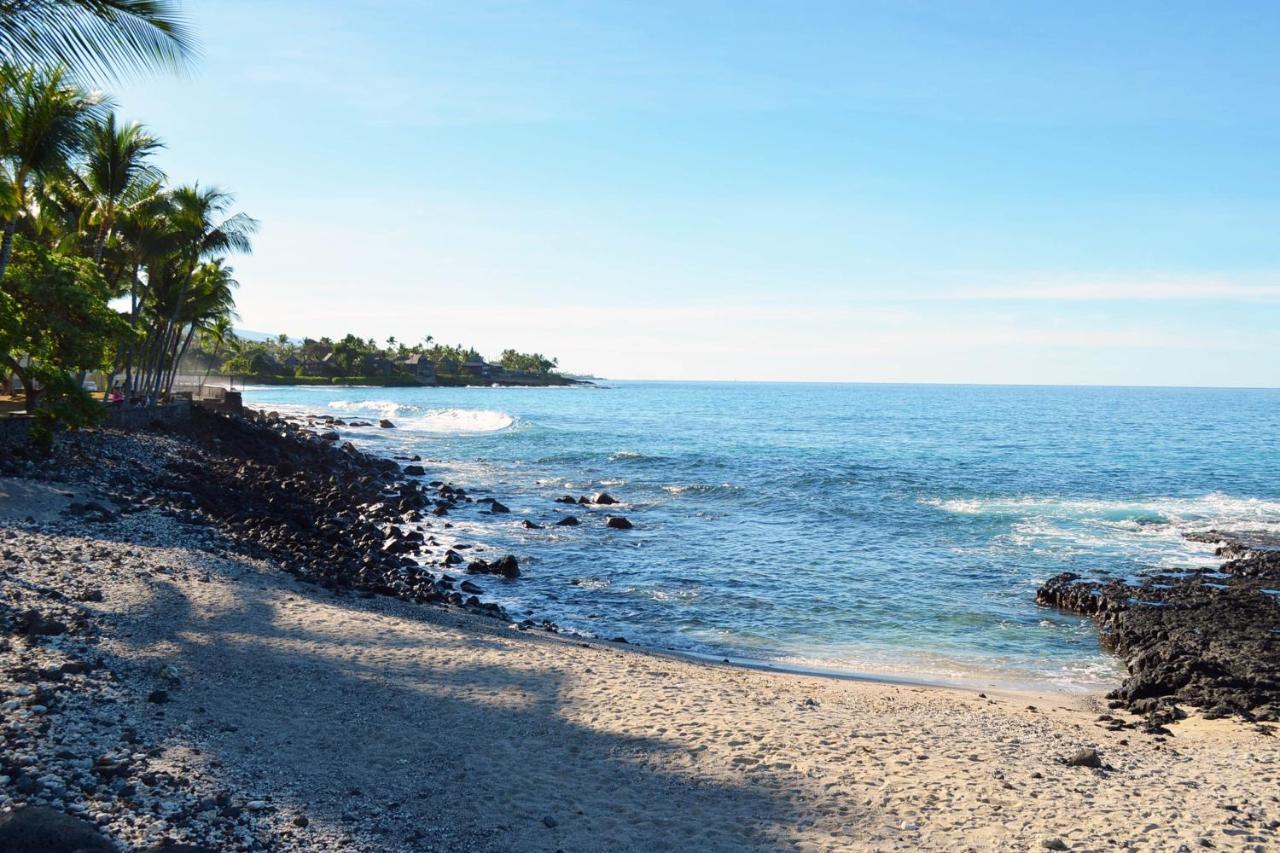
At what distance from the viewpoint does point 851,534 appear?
90.8 feet

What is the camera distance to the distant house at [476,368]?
17762 cm

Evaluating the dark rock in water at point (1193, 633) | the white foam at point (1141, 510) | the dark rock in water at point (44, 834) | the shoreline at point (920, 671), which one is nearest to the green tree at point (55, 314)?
the shoreline at point (920, 671)

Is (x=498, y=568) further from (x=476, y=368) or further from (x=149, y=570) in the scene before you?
(x=476, y=368)

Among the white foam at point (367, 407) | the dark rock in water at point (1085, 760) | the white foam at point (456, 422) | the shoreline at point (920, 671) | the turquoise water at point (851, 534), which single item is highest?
the white foam at point (367, 407)

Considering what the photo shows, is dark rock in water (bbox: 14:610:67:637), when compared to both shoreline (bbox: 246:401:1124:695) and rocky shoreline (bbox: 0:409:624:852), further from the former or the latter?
shoreline (bbox: 246:401:1124:695)

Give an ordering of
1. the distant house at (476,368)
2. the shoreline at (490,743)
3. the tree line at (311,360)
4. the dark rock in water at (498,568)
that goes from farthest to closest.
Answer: the distant house at (476,368) → the tree line at (311,360) → the dark rock in water at (498,568) → the shoreline at (490,743)

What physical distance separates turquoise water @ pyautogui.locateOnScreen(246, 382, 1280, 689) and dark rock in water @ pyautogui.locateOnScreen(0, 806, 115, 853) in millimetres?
11264

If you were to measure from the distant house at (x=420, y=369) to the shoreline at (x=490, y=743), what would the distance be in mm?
145198

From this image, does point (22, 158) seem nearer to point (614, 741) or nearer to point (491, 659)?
point (491, 659)

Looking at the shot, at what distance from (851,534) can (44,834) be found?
24.7 metres

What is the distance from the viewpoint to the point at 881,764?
29.6 ft

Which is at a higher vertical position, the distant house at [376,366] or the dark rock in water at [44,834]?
the distant house at [376,366]

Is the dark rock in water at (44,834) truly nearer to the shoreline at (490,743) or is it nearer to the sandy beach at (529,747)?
the shoreline at (490,743)

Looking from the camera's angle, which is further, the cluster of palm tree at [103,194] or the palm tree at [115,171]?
the palm tree at [115,171]
